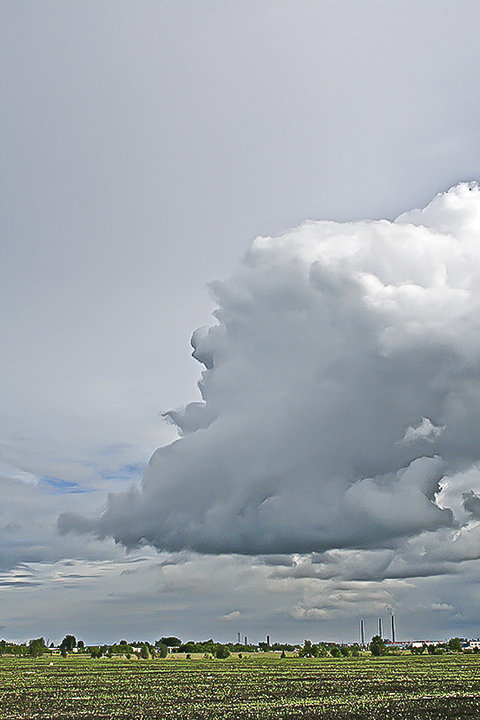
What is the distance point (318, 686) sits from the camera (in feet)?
287

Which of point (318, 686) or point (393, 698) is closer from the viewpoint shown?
point (393, 698)

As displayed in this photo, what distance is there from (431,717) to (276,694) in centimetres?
2660

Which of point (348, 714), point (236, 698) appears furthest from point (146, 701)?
point (348, 714)

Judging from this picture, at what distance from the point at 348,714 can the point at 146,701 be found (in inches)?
842

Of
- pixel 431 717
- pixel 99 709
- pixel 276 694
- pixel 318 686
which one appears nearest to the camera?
pixel 431 717

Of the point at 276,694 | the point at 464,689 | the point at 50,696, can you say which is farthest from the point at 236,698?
the point at 464,689

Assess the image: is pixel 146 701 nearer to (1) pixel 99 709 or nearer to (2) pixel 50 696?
(1) pixel 99 709

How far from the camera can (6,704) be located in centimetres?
6756

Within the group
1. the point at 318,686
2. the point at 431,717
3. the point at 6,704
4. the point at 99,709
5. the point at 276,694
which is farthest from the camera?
the point at 318,686

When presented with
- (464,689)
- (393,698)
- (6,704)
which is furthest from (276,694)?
(6,704)

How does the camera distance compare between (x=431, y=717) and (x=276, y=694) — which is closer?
(x=431, y=717)

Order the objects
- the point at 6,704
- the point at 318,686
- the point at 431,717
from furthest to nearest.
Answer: the point at 318,686, the point at 6,704, the point at 431,717

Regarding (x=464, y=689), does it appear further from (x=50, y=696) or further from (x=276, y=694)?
(x=50, y=696)

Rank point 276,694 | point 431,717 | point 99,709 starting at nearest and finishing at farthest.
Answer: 1. point 431,717
2. point 99,709
3. point 276,694
